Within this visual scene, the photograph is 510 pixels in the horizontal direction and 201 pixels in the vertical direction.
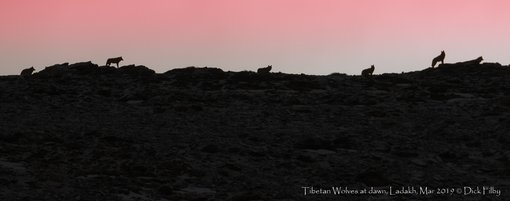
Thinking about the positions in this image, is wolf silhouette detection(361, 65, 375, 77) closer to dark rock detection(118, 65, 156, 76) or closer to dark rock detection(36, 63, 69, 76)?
dark rock detection(118, 65, 156, 76)

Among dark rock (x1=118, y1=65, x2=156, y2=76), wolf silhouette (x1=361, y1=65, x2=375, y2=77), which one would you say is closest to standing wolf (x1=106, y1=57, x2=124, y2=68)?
dark rock (x1=118, y1=65, x2=156, y2=76)

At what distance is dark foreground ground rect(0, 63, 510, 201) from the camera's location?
1086 inches

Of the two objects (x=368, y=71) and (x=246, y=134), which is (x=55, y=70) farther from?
(x=368, y=71)

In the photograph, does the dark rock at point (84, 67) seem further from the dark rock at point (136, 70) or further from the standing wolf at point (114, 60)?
the standing wolf at point (114, 60)

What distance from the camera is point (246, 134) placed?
117ft

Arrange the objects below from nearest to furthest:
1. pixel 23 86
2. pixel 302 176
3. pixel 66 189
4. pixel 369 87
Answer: pixel 66 189
pixel 302 176
pixel 23 86
pixel 369 87

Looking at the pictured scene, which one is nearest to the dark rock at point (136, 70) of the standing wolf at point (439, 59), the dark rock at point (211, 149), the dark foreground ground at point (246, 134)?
the dark foreground ground at point (246, 134)

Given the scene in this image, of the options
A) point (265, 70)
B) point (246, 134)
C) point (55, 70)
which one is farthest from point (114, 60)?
point (246, 134)

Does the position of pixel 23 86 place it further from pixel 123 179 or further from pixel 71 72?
pixel 123 179

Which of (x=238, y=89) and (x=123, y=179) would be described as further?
(x=238, y=89)

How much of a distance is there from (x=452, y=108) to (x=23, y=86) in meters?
22.8

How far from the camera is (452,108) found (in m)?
42.3

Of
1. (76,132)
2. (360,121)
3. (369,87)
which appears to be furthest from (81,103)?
(369,87)

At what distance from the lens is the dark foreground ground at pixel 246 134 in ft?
90.5
